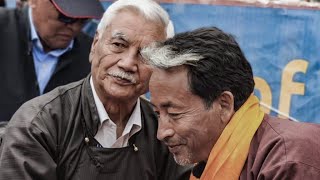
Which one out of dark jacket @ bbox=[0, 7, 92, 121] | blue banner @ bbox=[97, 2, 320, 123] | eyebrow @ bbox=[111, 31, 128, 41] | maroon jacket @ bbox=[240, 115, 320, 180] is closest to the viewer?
maroon jacket @ bbox=[240, 115, 320, 180]

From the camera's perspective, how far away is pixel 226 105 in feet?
7.27

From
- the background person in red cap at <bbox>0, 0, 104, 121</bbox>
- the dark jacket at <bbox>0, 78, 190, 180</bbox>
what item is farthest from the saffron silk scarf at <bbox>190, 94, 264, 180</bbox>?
the background person in red cap at <bbox>0, 0, 104, 121</bbox>

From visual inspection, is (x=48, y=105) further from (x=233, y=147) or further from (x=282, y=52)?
(x=282, y=52)

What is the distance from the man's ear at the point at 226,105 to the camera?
2191mm

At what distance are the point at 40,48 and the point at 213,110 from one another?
2015mm

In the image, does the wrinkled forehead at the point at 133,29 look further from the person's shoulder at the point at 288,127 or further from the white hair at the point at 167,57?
the person's shoulder at the point at 288,127

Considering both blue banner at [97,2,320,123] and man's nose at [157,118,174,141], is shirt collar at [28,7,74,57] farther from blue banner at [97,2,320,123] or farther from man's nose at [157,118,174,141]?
man's nose at [157,118,174,141]

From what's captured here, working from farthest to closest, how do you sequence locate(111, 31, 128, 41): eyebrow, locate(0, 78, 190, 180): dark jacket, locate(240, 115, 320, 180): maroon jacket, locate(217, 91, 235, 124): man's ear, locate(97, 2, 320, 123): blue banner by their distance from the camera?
locate(97, 2, 320, 123): blue banner → locate(111, 31, 128, 41): eyebrow → locate(0, 78, 190, 180): dark jacket → locate(217, 91, 235, 124): man's ear → locate(240, 115, 320, 180): maroon jacket

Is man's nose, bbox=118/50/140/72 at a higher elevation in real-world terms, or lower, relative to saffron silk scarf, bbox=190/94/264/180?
higher

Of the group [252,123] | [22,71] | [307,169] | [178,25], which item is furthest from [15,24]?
[307,169]

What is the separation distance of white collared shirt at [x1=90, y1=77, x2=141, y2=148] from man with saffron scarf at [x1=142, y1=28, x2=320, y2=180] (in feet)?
1.29

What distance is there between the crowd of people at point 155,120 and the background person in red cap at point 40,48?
98 centimetres

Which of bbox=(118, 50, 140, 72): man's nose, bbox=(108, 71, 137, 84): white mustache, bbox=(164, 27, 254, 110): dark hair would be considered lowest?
bbox=(108, 71, 137, 84): white mustache

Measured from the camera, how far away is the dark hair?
215 centimetres
